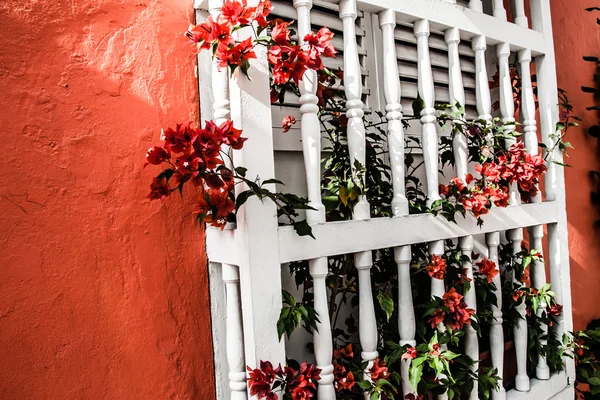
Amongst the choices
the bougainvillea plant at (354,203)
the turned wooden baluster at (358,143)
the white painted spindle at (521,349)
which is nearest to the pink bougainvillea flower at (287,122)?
the bougainvillea plant at (354,203)

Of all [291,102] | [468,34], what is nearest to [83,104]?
[291,102]

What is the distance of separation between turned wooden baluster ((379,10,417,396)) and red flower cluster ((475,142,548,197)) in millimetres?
393

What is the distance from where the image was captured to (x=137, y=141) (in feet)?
4.44

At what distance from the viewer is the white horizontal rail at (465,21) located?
170cm

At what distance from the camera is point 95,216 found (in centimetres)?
127

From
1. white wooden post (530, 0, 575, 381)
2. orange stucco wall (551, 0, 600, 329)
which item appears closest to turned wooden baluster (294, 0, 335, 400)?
white wooden post (530, 0, 575, 381)

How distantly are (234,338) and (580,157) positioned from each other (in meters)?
2.44

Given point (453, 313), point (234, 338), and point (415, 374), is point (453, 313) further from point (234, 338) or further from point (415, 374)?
point (234, 338)

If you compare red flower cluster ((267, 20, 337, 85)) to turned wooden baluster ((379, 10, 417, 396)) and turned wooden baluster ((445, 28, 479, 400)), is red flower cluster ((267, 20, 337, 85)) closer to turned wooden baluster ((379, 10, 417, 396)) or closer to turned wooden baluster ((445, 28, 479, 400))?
turned wooden baluster ((379, 10, 417, 396))

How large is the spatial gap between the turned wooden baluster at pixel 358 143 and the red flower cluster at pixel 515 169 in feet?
1.95

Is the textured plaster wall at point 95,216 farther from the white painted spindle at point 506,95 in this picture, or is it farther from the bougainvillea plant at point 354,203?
the white painted spindle at point 506,95

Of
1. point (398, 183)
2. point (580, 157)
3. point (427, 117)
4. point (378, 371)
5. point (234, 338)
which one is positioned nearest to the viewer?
point (234, 338)

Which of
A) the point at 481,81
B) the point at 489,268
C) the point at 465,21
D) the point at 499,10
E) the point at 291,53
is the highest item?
the point at 499,10

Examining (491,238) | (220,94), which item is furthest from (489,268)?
(220,94)
